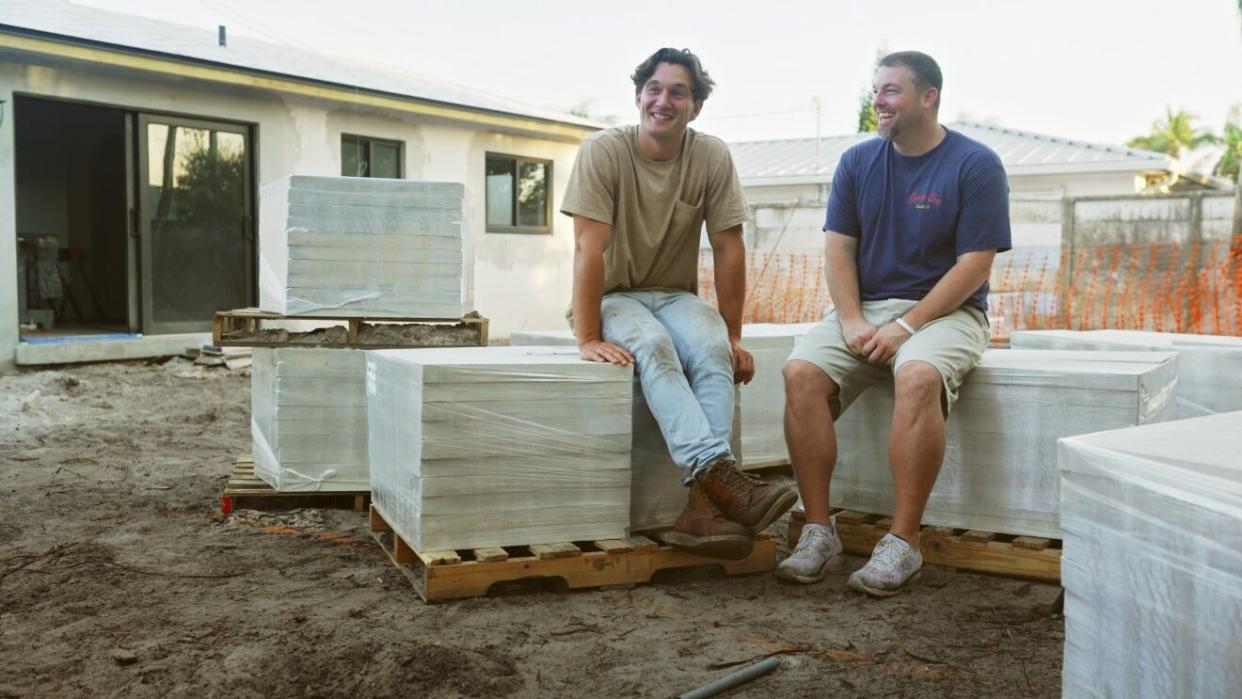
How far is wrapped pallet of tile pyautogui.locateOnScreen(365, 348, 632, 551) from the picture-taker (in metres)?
3.31

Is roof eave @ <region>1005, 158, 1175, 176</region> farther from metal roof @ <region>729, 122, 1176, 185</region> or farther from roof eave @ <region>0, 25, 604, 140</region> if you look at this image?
roof eave @ <region>0, 25, 604, 140</region>

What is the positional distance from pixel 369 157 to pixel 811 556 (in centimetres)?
905

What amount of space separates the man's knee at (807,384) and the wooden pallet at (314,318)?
5.48ft

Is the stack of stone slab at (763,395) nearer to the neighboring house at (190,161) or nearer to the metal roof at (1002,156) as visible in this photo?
the neighboring house at (190,161)

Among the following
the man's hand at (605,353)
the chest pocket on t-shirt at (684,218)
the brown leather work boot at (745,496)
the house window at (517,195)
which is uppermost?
the house window at (517,195)

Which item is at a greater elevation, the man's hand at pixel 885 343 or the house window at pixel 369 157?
the house window at pixel 369 157

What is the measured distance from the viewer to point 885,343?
3.61 metres

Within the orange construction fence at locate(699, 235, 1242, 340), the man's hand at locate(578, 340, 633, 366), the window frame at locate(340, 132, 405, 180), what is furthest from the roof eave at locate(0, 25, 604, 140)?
the man's hand at locate(578, 340, 633, 366)

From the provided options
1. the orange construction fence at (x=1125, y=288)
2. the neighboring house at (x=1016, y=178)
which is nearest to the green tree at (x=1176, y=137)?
the neighboring house at (x=1016, y=178)

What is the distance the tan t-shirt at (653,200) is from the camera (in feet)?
12.2

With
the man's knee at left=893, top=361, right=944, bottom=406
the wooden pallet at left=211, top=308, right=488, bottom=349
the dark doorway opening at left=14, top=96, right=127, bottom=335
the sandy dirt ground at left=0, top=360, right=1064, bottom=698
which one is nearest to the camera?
the sandy dirt ground at left=0, top=360, right=1064, bottom=698

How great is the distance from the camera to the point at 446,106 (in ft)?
37.3

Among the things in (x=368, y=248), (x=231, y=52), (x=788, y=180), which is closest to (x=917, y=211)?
(x=368, y=248)

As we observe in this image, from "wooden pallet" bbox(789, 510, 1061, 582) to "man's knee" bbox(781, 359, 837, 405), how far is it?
53 cm
